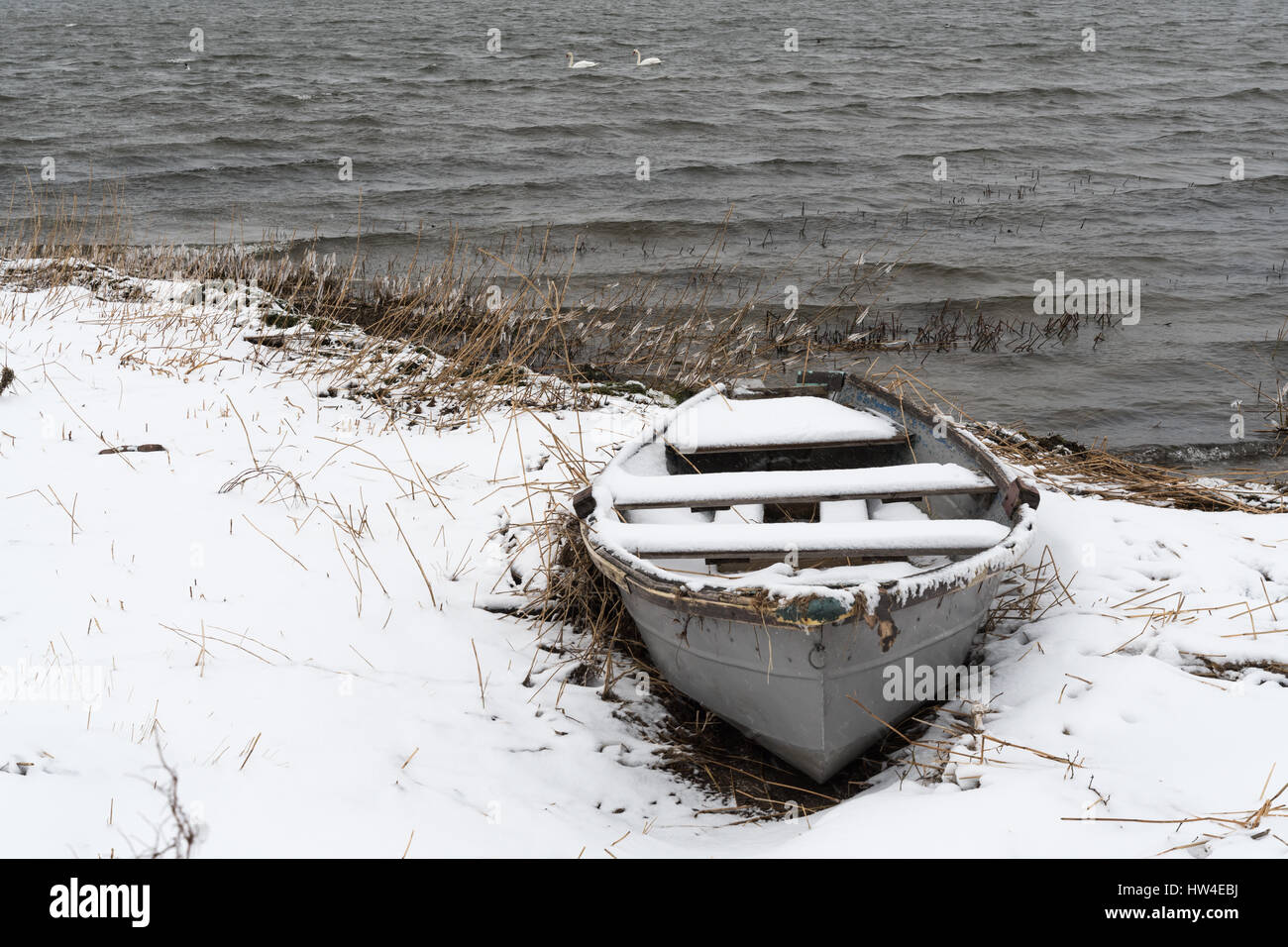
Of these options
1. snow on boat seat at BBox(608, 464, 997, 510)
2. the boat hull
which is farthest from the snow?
the boat hull

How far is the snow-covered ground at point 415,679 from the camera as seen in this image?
8.32 feet

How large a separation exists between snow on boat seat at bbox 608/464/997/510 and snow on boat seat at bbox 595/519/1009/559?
259 millimetres

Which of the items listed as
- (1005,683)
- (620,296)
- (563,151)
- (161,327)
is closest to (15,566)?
(161,327)

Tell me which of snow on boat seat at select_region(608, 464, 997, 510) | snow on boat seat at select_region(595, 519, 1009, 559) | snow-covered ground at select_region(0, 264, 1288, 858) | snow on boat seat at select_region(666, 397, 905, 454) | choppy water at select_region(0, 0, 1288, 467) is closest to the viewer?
snow-covered ground at select_region(0, 264, 1288, 858)

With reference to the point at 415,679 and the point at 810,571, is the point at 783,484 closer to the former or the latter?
the point at 810,571

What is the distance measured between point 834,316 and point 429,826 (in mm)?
7003

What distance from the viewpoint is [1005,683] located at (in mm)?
3430

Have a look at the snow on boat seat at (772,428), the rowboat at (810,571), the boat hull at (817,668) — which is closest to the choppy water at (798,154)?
the snow on boat seat at (772,428)

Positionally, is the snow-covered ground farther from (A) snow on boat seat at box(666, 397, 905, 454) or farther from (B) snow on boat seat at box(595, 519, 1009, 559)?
(A) snow on boat seat at box(666, 397, 905, 454)

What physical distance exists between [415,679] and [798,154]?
38.5 feet

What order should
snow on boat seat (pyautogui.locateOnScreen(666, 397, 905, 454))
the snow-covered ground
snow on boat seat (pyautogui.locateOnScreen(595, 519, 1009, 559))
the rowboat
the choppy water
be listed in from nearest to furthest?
the snow-covered ground → the rowboat → snow on boat seat (pyautogui.locateOnScreen(595, 519, 1009, 559)) → snow on boat seat (pyautogui.locateOnScreen(666, 397, 905, 454)) → the choppy water

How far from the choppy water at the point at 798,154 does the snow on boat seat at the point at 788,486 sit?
3.63m

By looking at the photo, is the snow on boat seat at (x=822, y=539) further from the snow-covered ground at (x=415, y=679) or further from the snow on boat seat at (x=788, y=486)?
the snow-covered ground at (x=415, y=679)

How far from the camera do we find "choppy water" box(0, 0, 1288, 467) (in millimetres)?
8875
